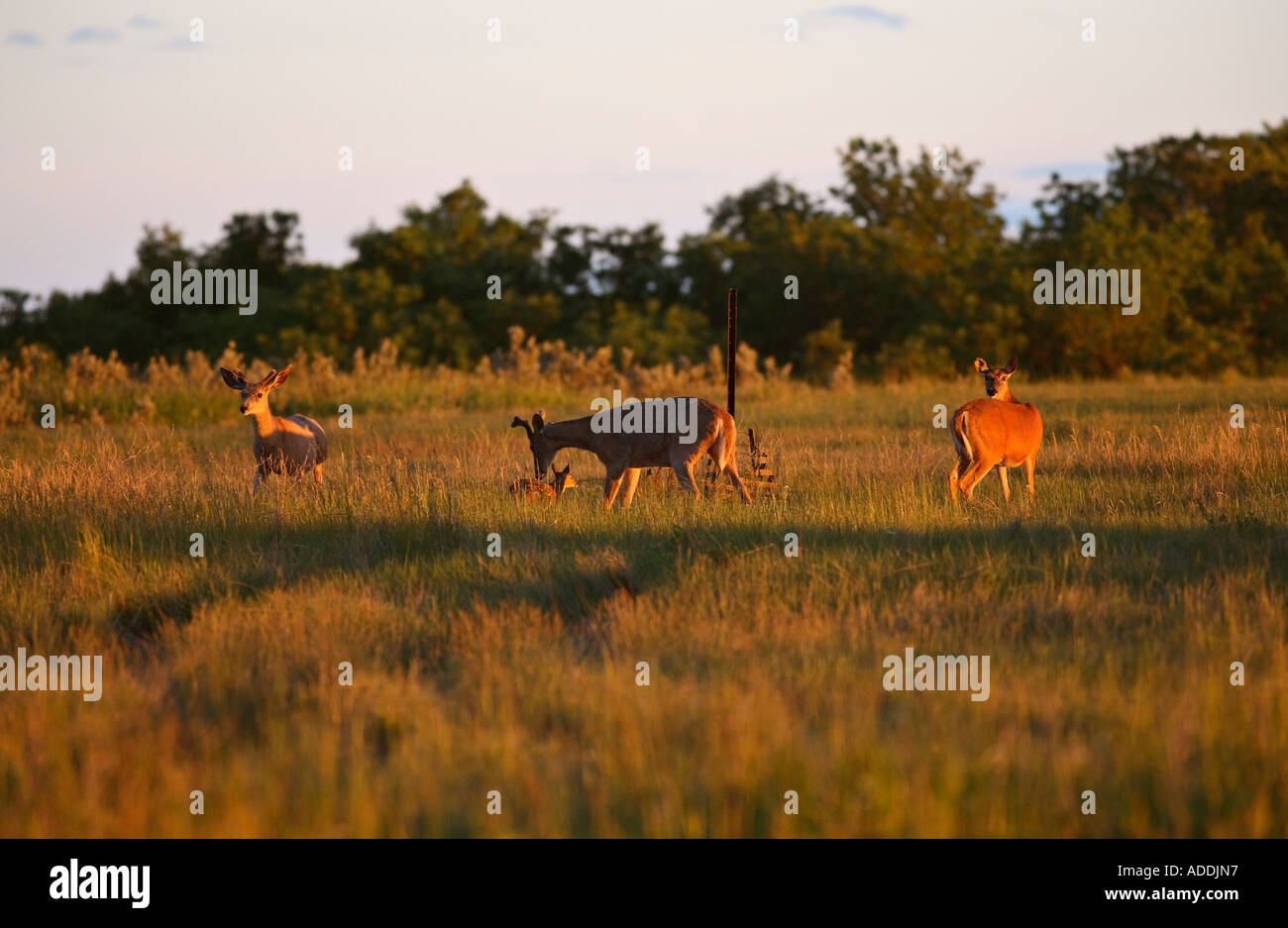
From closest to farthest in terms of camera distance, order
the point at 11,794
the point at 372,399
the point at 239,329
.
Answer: the point at 11,794, the point at 372,399, the point at 239,329

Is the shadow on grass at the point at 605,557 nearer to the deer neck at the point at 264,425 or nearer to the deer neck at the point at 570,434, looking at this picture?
the deer neck at the point at 570,434

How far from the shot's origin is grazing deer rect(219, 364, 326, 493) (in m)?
13.8

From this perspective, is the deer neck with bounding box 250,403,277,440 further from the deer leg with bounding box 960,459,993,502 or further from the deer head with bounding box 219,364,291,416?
the deer leg with bounding box 960,459,993,502

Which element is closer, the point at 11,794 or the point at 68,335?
the point at 11,794

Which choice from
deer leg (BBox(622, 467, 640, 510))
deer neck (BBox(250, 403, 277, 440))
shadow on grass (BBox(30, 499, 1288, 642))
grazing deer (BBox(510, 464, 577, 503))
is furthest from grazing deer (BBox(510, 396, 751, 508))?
deer neck (BBox(250, 403, 277, 440))

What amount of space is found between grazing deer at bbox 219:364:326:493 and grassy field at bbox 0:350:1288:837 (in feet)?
4.53

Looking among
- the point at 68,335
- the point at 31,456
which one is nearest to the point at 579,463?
the point at 31,456

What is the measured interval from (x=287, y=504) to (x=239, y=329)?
115 ft

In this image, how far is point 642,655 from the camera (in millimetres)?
6738

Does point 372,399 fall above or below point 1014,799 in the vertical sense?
above

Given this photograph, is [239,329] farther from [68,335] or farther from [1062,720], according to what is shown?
[1062,720]

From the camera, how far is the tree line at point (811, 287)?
38688 mm
